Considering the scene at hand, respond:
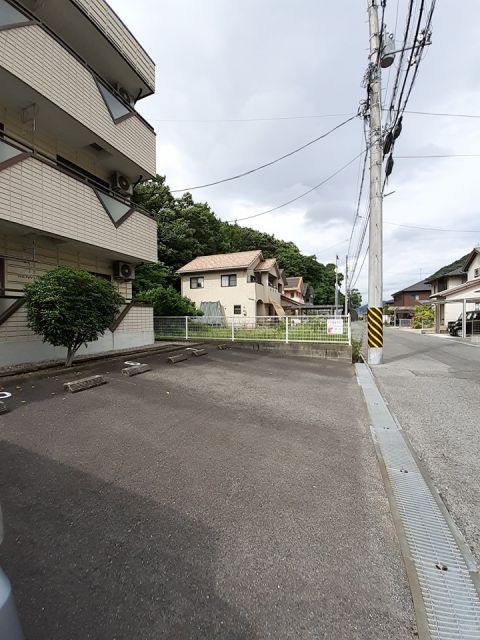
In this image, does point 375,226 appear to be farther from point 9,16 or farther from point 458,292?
point 458,292

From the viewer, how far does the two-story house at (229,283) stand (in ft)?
76.2

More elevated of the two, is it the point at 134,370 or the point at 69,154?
the point at 69,154

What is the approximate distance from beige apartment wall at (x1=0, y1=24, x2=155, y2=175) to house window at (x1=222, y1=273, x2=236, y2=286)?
48.2 ft

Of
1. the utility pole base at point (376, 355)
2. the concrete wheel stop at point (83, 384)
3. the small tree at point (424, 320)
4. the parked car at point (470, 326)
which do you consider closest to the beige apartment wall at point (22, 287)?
the concrete wheel stop at point (83, 384)

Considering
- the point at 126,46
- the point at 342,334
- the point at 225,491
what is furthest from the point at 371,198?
the point at 225,491

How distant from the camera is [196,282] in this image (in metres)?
24.8

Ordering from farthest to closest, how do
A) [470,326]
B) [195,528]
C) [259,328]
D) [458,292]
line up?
[458,292], [470,326], [259,328], [195,528]

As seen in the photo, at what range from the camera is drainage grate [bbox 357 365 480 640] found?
58.9 inches

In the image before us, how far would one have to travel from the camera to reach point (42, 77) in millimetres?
6320

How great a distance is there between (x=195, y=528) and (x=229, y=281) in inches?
871

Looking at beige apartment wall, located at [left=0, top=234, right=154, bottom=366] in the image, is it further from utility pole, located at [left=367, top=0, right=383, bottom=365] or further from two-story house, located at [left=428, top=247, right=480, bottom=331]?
two-story house, located at [left=428, top=247, right=480, bottom=331]

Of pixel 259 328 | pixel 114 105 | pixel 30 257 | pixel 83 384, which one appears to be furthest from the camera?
pixel 259 328

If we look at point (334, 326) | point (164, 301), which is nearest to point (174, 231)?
point (164, 301)

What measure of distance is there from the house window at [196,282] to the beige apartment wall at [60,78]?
15.4 meters
